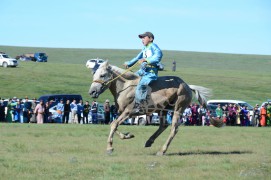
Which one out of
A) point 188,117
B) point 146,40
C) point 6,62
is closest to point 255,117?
point 188,117

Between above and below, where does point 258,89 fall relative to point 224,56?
below

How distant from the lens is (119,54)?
130125 mm

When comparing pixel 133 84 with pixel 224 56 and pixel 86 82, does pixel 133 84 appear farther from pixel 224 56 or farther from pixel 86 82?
pixel 224 56

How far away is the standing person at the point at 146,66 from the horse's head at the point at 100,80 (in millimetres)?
745

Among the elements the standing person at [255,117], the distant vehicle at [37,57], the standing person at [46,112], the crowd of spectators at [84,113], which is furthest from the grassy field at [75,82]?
the standing person at [255,117]

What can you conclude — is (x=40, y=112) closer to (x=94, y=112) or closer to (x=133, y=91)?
(x=94, y=112)

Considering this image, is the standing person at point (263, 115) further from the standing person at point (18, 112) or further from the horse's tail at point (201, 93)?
the horse's tail at point (201, 93)

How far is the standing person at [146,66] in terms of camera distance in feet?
48.0

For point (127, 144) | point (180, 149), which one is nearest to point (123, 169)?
point (180, 149)

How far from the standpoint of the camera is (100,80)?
1481cm

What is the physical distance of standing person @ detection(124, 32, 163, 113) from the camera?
1464cm

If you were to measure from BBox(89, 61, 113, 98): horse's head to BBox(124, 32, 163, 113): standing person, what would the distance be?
745 millimetres

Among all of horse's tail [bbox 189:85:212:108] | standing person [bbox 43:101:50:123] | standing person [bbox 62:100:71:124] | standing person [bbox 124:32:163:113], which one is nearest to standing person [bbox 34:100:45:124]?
standing person [bbox 43:101:50:123]

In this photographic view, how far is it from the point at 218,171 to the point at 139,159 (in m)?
2.22
